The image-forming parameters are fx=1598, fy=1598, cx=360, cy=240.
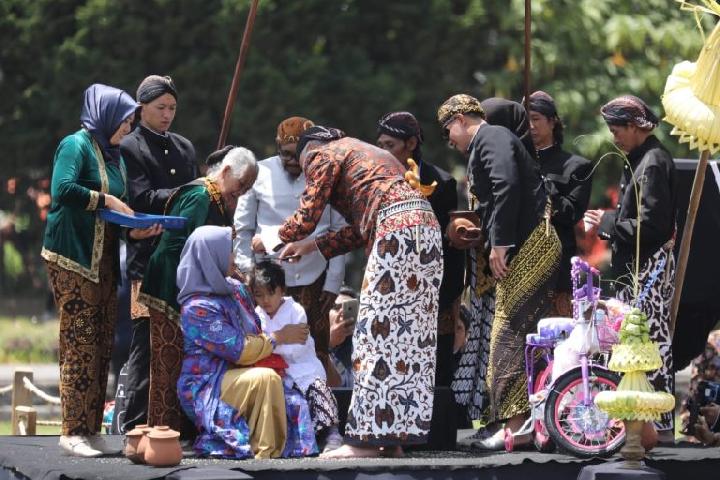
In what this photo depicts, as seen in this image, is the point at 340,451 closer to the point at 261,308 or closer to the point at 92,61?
the point at 261,308

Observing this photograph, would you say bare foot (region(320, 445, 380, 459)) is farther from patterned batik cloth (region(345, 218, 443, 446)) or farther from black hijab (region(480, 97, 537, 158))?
black hijab (region(480, 97, 537, 158))

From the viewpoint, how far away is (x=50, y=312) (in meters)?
21.7

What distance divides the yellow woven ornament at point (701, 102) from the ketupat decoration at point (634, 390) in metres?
1.02

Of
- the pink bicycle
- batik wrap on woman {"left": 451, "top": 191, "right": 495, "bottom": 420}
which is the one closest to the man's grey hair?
batik wrap on woman {"left": 451, "top": 191, "right": 495, "bottom": 420}

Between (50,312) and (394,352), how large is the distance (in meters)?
15.2

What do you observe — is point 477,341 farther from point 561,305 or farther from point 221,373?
point 221,373

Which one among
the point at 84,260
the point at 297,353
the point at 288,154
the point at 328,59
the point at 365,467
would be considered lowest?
the point at 365,467

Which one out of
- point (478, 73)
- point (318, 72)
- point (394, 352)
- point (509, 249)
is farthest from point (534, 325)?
point (478, 73)

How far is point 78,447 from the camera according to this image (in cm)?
728

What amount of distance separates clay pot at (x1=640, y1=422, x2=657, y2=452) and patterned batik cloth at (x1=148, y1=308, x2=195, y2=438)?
214cm

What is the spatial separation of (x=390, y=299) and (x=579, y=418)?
1.04 meters

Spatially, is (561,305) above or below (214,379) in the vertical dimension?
above

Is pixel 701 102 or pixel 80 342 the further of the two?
pixel 701 102

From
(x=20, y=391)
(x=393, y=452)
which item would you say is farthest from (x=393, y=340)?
(x=20, y=391)
